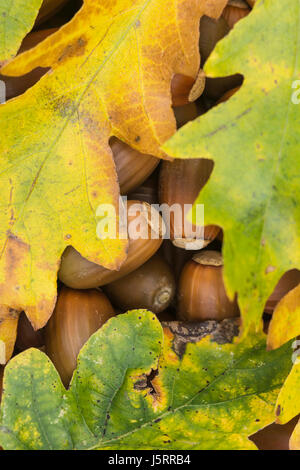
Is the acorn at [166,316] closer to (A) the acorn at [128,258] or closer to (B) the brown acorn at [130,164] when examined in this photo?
(A) the acorn at [128,258]

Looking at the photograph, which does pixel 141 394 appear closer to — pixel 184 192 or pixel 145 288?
pixel 145 288

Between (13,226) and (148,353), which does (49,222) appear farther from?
(148,353)

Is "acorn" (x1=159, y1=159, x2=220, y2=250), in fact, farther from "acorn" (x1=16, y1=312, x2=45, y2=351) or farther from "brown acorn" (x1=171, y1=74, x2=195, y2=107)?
"acorn" (x1=16, y1=312, x2=45, y2=351)

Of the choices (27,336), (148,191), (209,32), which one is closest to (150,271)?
(148,191)

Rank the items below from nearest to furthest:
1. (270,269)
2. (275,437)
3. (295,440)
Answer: (270,269)
(295,440)
(275,437)

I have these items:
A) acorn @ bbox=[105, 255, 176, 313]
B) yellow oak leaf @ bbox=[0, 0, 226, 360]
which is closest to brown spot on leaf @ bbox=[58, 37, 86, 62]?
yellow oak leaf @ bbox=[0, 0, 226, 360]

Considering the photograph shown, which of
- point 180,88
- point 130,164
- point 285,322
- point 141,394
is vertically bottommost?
point 141,394

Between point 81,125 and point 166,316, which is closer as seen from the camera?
point 81,125

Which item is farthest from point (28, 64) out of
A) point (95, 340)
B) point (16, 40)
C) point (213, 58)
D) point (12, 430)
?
point (12, 430)
